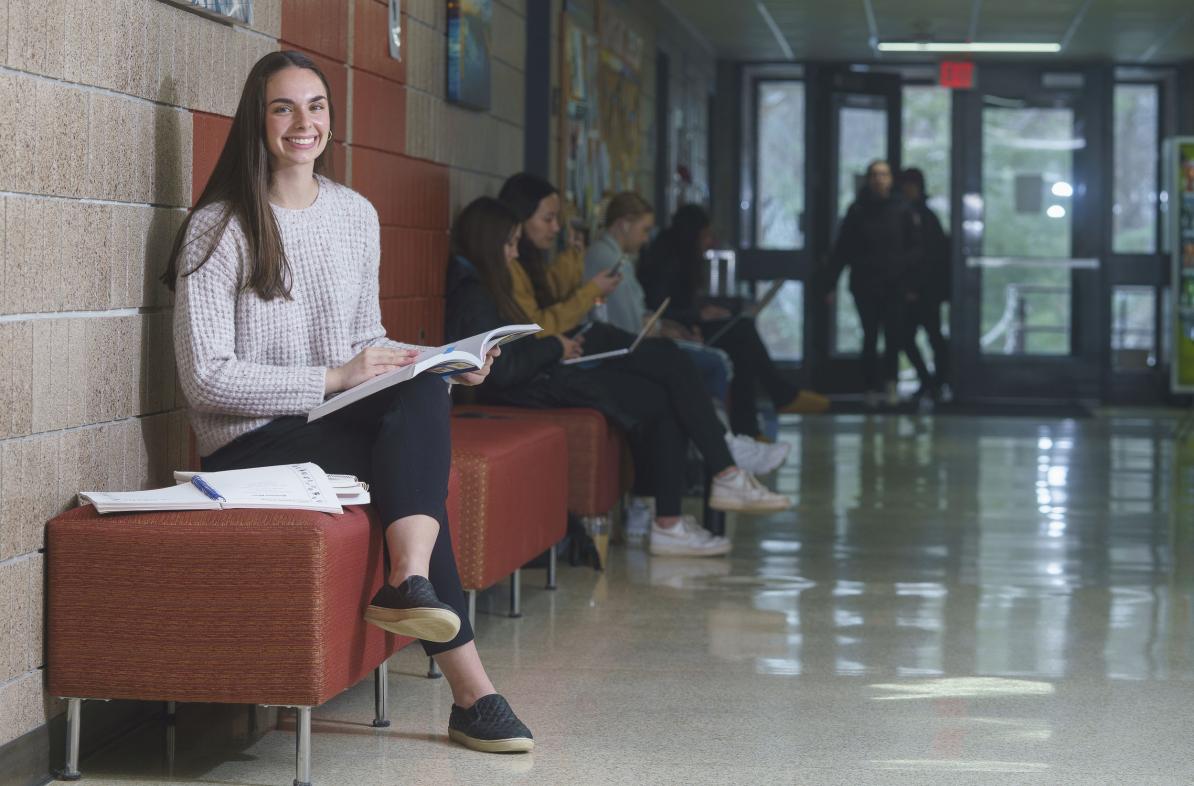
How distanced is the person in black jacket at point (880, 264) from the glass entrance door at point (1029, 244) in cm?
71

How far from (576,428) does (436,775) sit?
6.43ft

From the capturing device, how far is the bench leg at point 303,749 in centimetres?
264

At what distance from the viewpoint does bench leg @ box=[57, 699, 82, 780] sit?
2.64 m

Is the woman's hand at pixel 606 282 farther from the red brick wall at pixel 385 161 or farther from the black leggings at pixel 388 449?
the black leggings at pixel 388 449

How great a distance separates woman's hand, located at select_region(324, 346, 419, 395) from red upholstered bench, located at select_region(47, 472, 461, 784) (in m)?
0.38

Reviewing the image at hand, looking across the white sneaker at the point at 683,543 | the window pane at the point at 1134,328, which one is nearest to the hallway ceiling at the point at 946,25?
the window pane at the point at 1134,328

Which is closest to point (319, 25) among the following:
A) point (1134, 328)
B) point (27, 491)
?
point (27, 491)

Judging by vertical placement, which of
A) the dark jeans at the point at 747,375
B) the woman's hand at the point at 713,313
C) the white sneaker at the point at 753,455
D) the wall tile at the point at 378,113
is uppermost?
the wall tile at the point at 378,113

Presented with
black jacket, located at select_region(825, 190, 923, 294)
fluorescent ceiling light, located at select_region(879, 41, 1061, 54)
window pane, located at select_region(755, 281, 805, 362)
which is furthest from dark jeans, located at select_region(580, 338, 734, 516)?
window pane, located at select_region(755, 281, 805, 362)

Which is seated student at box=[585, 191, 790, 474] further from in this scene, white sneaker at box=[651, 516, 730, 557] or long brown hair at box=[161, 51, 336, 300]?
long brown hair at box=[161, 51, 336, 300]

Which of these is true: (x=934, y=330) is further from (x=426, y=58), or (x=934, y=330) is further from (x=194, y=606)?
(x=194, y=606)

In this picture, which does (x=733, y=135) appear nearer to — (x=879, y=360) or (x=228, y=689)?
(x=879, y=360)

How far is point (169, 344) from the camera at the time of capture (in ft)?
10.1

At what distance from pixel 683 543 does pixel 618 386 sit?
0.53 meters
